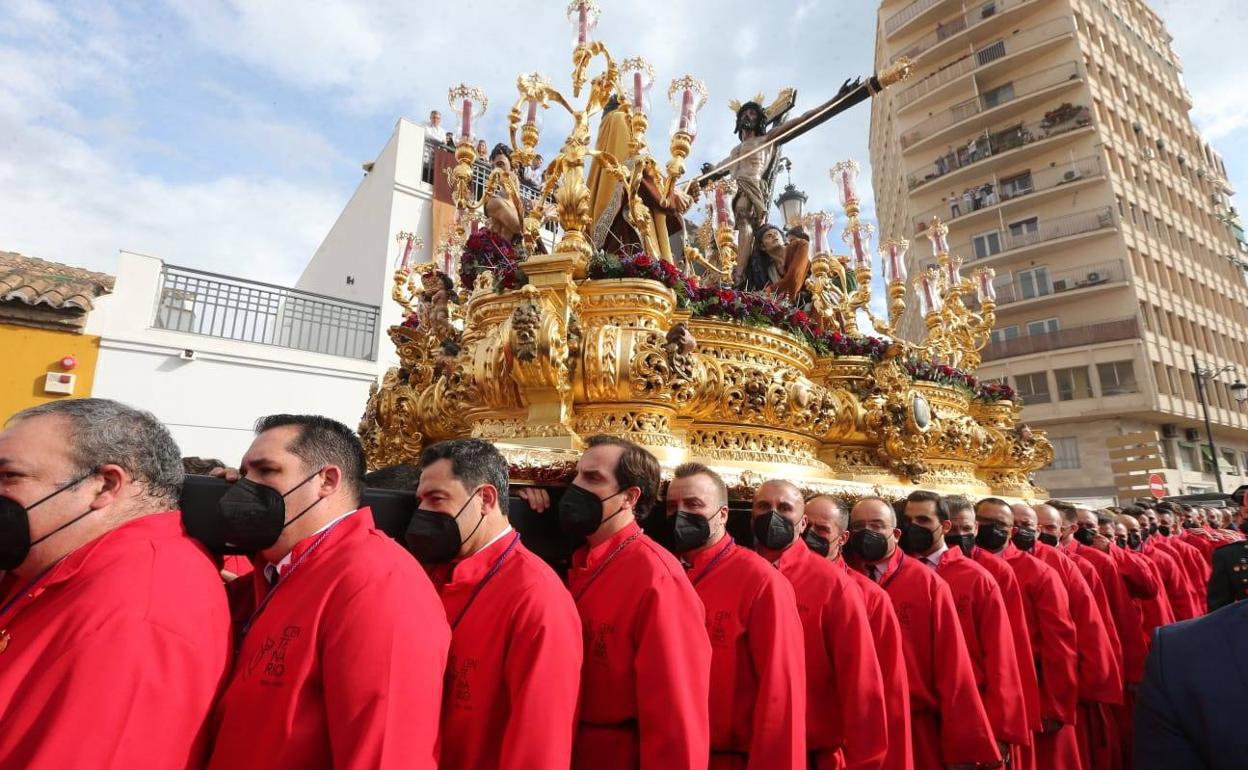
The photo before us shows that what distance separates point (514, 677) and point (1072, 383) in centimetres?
3405

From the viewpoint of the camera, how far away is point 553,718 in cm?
198

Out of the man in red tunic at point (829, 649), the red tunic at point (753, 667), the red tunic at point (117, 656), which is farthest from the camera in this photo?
the man in red tunic at point (829, 649)

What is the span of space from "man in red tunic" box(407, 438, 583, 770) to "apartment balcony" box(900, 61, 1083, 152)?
130ft

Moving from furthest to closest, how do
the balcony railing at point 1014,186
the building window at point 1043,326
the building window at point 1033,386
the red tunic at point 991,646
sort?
the balcony railing at point 1014,186
the building window at point 1043,326
the building window at point 1033,386
the red tunic at point 991,646

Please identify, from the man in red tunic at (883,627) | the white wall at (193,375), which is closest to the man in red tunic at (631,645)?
the man in red tunic at (883,627)

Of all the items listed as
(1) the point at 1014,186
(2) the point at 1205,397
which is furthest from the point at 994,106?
(2) the point at 1205,397

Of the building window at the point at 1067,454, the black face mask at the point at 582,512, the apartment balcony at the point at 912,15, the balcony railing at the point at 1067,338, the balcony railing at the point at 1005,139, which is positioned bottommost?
the black face mask at the point at 582,512

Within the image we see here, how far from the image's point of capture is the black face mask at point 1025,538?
5.83m

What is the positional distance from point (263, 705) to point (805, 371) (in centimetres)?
584

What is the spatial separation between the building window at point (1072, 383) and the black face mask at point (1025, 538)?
2779 centimetres

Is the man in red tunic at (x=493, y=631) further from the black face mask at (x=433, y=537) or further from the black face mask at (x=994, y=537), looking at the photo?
the black face mask at (x=994, y=537)

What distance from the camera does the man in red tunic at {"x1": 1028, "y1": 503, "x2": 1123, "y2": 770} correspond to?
5051mm

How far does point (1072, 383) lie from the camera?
29609mm

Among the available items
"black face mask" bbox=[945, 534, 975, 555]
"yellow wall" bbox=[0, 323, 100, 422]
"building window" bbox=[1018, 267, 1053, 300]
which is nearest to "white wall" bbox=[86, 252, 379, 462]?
"yellow wall" bbox=[0, 323, 100, 422]
